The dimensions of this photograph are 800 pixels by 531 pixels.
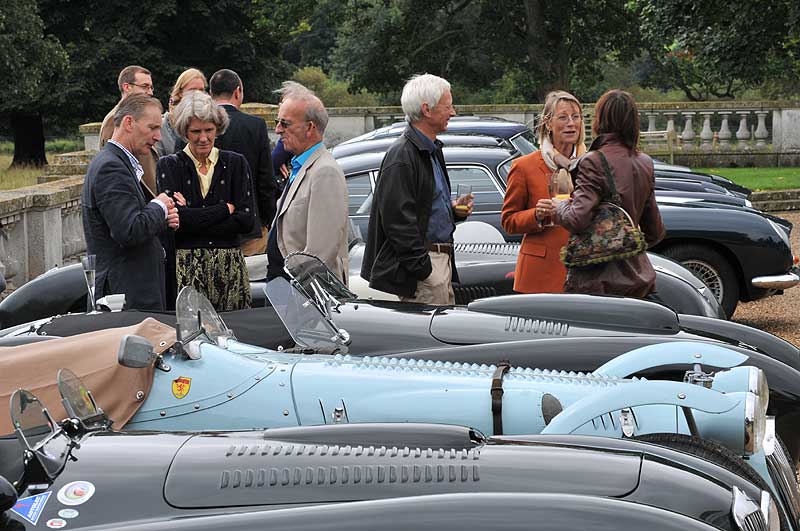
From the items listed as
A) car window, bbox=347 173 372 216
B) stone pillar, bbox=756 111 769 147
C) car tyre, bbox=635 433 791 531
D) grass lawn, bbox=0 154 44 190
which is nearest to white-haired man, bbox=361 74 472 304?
car tyre, bbox=635 433 791 531

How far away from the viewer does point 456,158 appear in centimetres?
976

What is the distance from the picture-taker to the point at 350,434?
10.9ft

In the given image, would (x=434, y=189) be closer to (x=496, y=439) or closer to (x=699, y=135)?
(x=496, y=439)

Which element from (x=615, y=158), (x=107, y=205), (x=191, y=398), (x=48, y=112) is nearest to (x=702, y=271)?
(x=615, y=158)

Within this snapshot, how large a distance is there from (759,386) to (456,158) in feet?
19.8

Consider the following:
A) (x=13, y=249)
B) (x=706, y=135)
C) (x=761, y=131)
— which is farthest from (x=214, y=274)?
(x=761, y=131)

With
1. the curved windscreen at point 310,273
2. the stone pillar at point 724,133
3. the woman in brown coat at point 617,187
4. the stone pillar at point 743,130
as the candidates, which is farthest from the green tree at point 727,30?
the curved windscreen at point 310,273

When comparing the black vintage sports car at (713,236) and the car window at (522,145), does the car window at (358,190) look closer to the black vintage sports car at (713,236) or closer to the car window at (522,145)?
the black vintage sports car at (713,236)

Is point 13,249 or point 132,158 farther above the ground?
point 132,158

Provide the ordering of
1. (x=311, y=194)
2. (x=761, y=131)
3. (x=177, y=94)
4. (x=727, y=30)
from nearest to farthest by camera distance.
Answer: (x=311, y=194) → (x=177, y=94) → (x=727, y=30) → (x=761, y=131)

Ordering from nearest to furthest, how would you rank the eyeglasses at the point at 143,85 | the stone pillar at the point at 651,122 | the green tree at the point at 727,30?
the eyeglasses at the point at 143,85, the green tree at the point at 727,30, the stone pillar at the point at 651,122

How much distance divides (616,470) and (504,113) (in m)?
22.5

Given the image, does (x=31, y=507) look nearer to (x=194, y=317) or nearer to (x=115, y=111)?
(x=194, y=317)

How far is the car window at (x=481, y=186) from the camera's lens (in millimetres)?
9711
